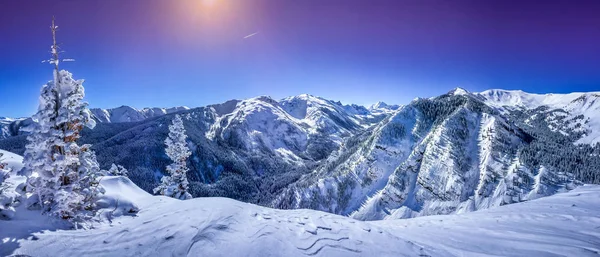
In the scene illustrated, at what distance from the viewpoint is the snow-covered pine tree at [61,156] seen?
455 inches

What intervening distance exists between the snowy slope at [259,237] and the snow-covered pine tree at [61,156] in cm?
112

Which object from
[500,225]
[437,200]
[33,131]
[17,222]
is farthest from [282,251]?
[437,200]

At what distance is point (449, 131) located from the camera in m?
82.9

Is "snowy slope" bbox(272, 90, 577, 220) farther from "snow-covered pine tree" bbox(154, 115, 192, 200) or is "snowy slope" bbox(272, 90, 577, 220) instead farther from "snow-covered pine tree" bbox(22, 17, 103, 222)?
"snow-covered pine tree" bbox(22, 17, 103, 222)

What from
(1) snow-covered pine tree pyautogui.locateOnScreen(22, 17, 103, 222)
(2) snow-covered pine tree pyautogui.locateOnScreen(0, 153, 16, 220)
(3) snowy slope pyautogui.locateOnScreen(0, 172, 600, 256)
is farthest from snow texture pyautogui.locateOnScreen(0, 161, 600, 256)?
(1) snow-covered pine tree pyautogui.locateOnScreen(22, 17, 103, 222)

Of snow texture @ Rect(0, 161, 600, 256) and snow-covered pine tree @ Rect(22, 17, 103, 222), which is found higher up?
snow-covered pine tree @ Rect(22, 17, 103, 222)

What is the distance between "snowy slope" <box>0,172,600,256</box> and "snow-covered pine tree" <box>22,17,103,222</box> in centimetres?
112

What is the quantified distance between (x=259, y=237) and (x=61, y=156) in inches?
498

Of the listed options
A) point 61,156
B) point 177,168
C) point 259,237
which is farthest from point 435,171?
point 61,156

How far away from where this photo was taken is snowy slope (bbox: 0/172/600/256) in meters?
8.09

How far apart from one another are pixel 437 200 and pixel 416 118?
4117 cm

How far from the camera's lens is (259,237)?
8.77 meters

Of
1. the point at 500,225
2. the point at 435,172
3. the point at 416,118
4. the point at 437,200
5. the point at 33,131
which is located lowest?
the point at 437,200

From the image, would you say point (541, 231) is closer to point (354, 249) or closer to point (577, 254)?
point (577, 254)
